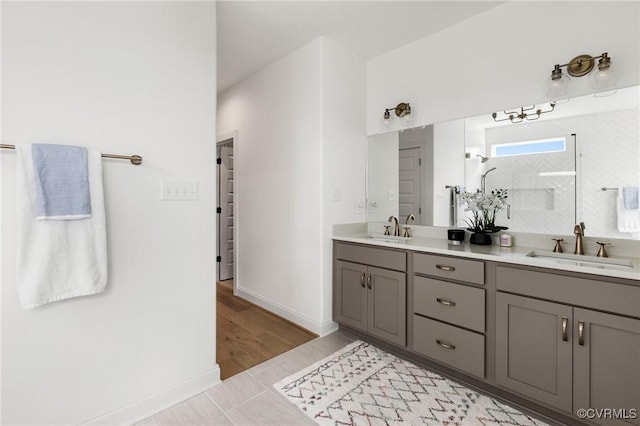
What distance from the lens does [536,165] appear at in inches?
84.6

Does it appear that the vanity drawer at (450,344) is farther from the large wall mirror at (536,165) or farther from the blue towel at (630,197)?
the blue towel at (630,197)

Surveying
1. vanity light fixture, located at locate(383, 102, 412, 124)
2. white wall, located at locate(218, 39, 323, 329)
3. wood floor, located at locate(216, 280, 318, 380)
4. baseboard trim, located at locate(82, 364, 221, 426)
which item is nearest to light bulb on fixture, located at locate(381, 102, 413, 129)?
vanity light fixture, located at locate(383, 102, 412, 124)

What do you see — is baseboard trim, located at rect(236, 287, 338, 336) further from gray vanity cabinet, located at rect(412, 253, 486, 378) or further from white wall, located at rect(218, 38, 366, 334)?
gray vanity cabinet, located at rect(412, 253, 486, 378)

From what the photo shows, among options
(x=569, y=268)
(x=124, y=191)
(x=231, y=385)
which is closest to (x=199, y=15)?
(x=124, y=191)

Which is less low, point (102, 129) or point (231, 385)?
point (102, 129)

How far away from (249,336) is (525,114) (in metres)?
2.77

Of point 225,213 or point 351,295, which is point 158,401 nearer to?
point 351,295

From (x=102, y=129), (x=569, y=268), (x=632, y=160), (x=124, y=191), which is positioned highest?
(x=102, y=129)

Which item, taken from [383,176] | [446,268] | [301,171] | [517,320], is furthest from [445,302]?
[301,171]

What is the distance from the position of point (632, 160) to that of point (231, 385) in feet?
9.16

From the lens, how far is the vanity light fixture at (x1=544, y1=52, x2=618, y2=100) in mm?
1776

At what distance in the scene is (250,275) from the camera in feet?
11.6

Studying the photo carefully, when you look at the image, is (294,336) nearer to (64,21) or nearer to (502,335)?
(502,335)

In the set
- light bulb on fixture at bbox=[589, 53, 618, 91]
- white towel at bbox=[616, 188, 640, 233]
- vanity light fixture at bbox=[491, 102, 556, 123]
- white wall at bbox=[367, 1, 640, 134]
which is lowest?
white towel at bbox=[616, 188, 640, 233]
